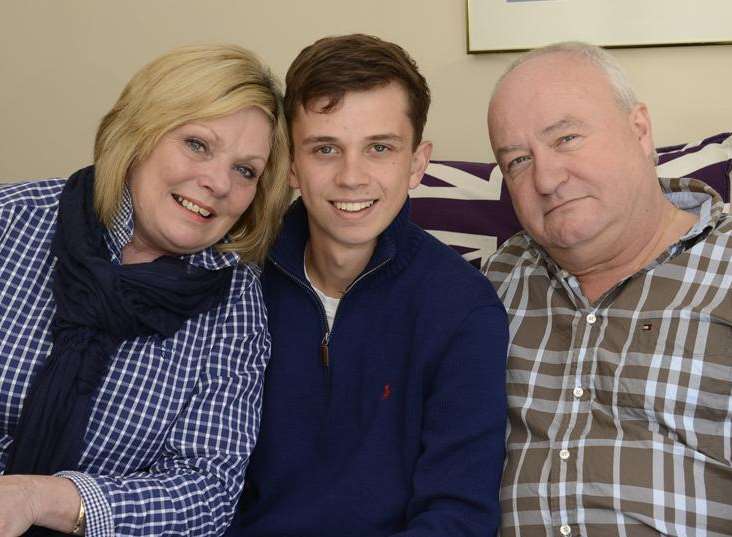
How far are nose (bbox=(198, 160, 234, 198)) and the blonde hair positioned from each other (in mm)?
87

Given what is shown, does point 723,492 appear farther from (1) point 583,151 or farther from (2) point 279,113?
(2) point 279,113

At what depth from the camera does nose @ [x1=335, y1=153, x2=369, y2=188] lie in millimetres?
1566

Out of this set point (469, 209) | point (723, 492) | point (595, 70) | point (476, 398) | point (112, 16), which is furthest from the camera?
point (112, 16)

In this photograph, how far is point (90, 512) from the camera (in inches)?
56.4

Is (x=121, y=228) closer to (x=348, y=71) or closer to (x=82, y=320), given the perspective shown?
(x=82, y=320)

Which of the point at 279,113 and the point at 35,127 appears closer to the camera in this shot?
the point at 279,113

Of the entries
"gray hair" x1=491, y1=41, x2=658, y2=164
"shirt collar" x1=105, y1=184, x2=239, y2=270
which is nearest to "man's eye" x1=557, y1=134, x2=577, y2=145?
"gray hair" x1=491, y1=41, x2=658, y2=164

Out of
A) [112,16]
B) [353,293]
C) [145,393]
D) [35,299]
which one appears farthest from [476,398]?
[112,16]

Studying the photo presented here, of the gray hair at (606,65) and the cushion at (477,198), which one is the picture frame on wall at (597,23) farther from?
the gray hair at (606,65)

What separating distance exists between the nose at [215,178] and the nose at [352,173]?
0.70 feet

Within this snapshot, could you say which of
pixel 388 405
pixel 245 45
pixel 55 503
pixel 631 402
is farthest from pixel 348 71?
pixel 245 45

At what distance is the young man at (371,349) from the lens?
153 cm

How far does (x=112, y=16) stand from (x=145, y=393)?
1.54m

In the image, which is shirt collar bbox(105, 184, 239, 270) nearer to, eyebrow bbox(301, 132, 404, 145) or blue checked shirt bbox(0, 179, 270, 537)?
blue checked shirt bbox(0, 179, 270, 537)
